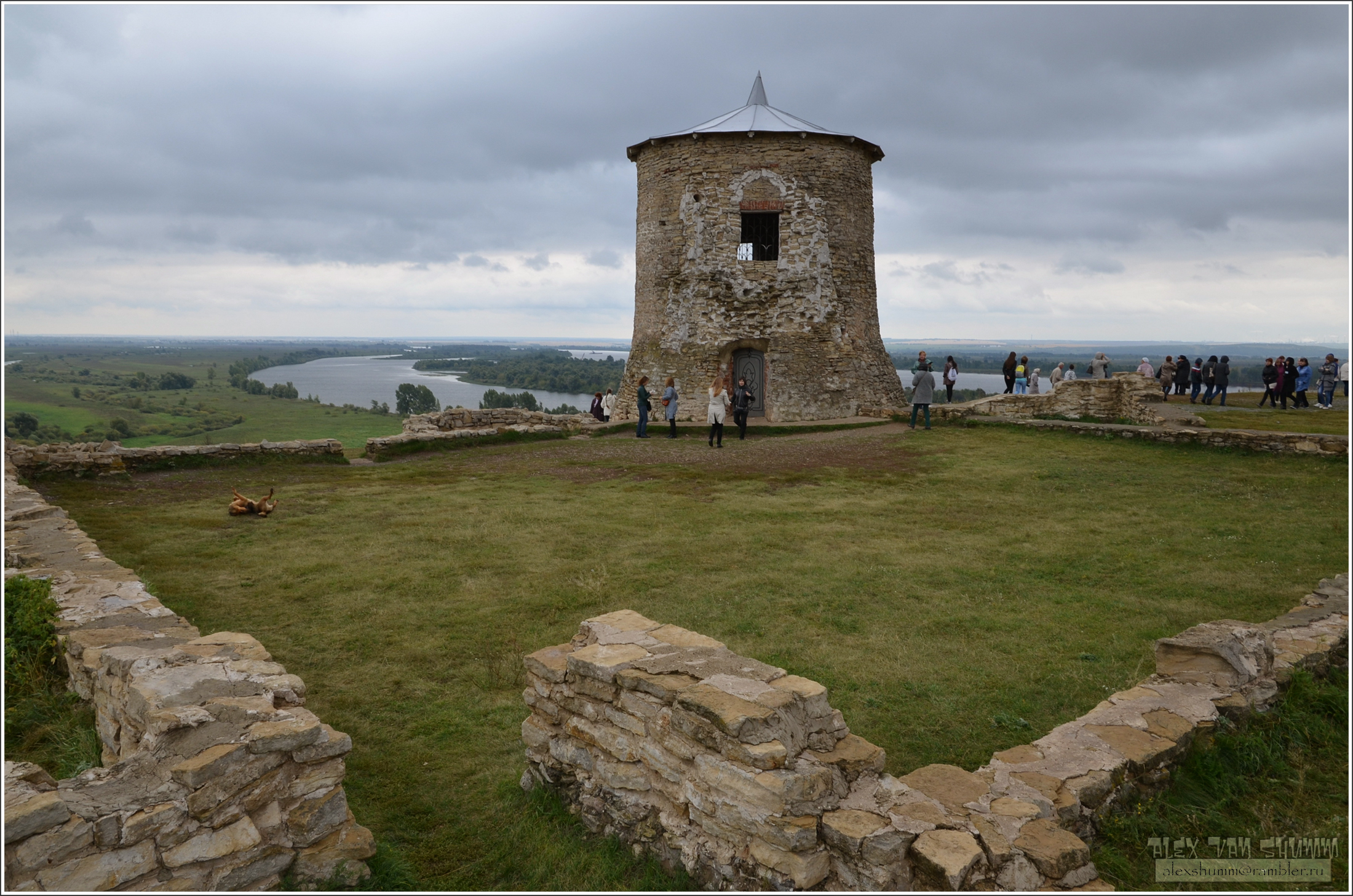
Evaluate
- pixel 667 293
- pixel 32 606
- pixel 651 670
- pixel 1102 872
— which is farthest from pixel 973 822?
pixel 667 293

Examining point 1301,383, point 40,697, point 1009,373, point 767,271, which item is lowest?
point 40,697

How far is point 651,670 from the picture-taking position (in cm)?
372

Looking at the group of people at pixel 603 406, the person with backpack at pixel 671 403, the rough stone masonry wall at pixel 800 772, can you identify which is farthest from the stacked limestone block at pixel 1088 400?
the rough stone masonry wall at pixel 800 772

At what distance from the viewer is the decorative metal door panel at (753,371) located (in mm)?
20984

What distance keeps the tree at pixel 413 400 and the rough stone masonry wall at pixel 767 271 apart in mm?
10874

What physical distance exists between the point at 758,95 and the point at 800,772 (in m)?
22.7

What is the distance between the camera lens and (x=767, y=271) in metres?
20.4

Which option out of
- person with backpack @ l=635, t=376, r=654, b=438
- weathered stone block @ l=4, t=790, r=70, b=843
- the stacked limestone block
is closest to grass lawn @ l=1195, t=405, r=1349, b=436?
the stacked limestone block

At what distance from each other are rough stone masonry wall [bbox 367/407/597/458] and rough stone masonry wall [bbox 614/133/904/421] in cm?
302

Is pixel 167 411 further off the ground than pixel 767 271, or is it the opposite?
pixel 767 271

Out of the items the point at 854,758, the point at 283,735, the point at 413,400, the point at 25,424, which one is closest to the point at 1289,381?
the point at 854,758

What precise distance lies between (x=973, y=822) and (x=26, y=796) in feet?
12.0

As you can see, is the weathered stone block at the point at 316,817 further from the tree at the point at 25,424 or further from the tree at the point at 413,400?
the tree at the point at 413,400

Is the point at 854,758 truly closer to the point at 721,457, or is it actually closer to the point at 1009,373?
the point at 721,457
